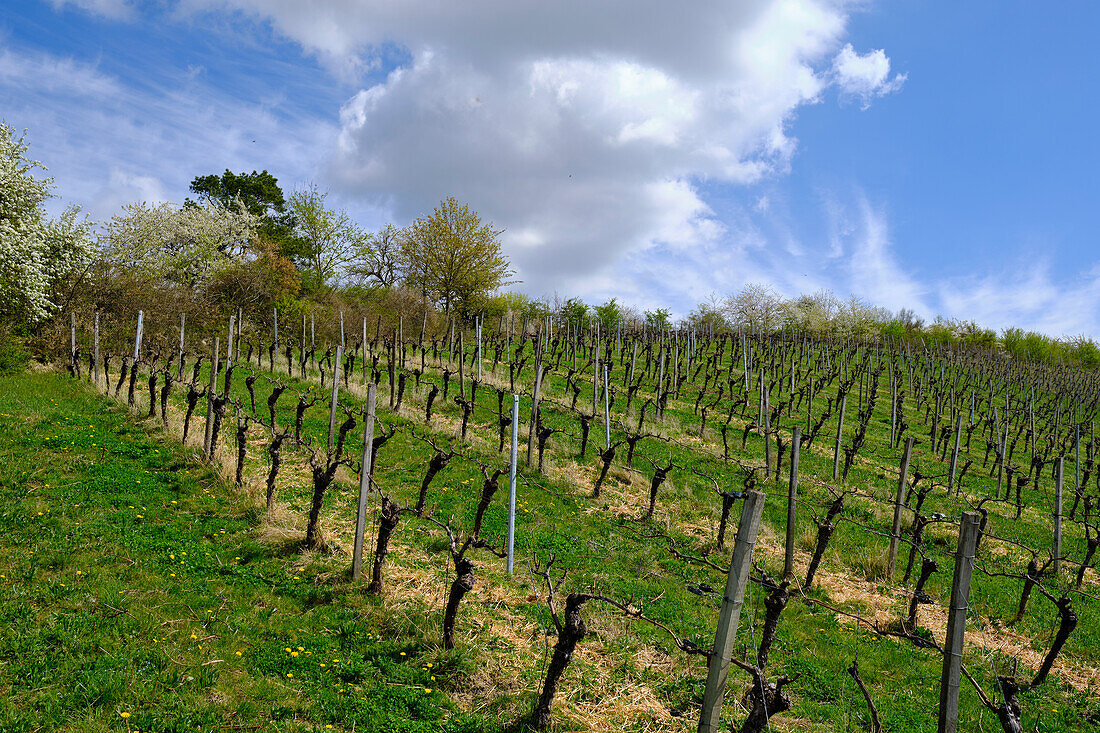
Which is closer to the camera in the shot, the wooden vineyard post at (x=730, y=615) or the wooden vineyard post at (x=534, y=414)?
the wooden vineyard post at (x=730, y=615)

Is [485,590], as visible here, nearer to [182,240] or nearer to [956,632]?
[956,632]

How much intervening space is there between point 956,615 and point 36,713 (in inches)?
220

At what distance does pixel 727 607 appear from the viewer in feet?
10.2

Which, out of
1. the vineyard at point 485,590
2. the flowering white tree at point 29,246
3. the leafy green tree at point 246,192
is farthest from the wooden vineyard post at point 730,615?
the leafy green tree at point 246,192

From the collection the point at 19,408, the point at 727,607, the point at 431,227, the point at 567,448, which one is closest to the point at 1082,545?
the point at 567,448

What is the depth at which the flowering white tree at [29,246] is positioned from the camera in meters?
16.0

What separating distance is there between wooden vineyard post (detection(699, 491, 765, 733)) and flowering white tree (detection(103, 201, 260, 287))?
1106 inches

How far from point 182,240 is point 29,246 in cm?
1808

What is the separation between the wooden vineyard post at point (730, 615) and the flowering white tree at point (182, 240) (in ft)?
92.2

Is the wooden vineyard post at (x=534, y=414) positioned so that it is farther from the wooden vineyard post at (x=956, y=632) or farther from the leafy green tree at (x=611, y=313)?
the leafy green tree at (x=611, y=313)

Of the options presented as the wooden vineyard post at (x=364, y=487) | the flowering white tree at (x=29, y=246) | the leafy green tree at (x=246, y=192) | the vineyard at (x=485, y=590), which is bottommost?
the vineyard at (x=485, y=590)

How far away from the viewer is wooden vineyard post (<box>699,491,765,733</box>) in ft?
10.0

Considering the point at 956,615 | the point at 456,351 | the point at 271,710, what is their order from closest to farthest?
the point at 956,615, the point at 271,710, the point at 456,351

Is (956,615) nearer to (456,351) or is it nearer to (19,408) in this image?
(19,408)
